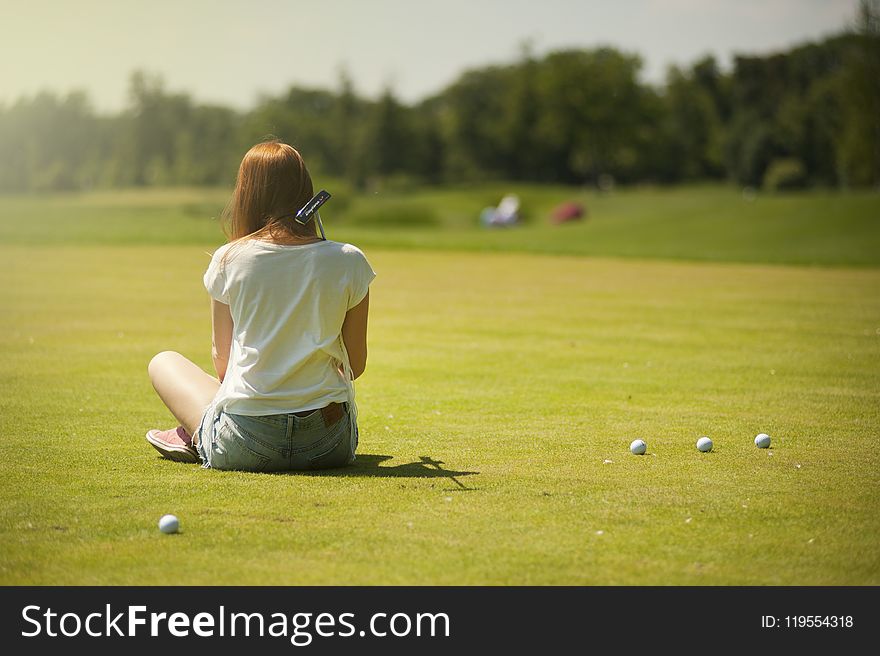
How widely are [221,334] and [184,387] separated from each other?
57 cm

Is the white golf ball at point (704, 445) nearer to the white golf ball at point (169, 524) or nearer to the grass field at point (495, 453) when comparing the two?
the grass field at point (495, 453)

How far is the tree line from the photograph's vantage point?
116438 millimetres

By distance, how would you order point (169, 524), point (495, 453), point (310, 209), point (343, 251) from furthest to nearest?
1. point (495, 453)
2. point (343, 251)
3. point (310, 209)
4. point (169, 524)

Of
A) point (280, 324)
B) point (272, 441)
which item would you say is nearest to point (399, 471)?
point (272, 441)

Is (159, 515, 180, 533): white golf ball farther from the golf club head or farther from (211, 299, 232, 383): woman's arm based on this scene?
the golf club head

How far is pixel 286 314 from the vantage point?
7.45 metres

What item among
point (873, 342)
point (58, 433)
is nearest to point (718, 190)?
point (873, 342)

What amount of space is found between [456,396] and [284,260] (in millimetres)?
4412

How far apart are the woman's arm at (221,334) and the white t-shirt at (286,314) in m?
0.15

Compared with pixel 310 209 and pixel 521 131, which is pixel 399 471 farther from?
pixel 521 131

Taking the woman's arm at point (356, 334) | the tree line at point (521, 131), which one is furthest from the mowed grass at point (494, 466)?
the tree line at point (521, 131)

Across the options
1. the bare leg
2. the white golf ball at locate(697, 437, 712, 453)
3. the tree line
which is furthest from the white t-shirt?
the tree line

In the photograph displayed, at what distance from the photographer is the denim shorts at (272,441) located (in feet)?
24.9

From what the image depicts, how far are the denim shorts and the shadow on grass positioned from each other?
0.12 m
